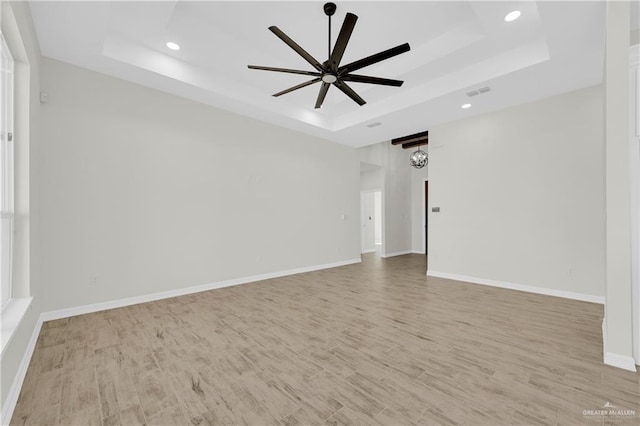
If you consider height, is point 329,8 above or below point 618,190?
above

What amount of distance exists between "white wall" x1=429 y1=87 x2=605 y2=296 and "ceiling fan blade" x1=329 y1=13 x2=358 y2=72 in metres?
3.70

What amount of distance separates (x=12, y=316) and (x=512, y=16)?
5447 millimetres

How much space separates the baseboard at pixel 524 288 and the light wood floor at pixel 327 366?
334mm

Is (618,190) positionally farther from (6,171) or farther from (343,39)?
(6,171)

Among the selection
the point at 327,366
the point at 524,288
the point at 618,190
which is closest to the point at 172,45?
the point at 327,366

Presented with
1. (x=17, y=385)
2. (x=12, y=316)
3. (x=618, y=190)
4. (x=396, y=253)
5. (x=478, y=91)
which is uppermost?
(x=478, y=91)

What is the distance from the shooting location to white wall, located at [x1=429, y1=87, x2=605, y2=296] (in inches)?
159

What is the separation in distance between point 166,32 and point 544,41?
4.73 metres

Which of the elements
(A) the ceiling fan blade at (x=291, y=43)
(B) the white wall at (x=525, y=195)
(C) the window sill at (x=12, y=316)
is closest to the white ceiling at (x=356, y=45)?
(B) the white wall at (x=525, y=195)

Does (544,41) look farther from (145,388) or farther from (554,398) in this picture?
(145,388)

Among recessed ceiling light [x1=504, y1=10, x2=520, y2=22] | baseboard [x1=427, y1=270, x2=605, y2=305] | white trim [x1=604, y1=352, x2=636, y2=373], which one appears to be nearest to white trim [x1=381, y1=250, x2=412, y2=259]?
baseboard [x1=427, y1=270, x2=605, y2=305]

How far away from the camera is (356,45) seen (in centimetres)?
371

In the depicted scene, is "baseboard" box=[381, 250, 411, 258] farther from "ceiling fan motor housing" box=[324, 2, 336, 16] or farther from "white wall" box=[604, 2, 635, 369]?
"ceiling fan motor housing" box=[324, 2, 336, 16]

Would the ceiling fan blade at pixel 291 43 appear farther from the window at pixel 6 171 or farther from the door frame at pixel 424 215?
the door frame at pixel 424 215
